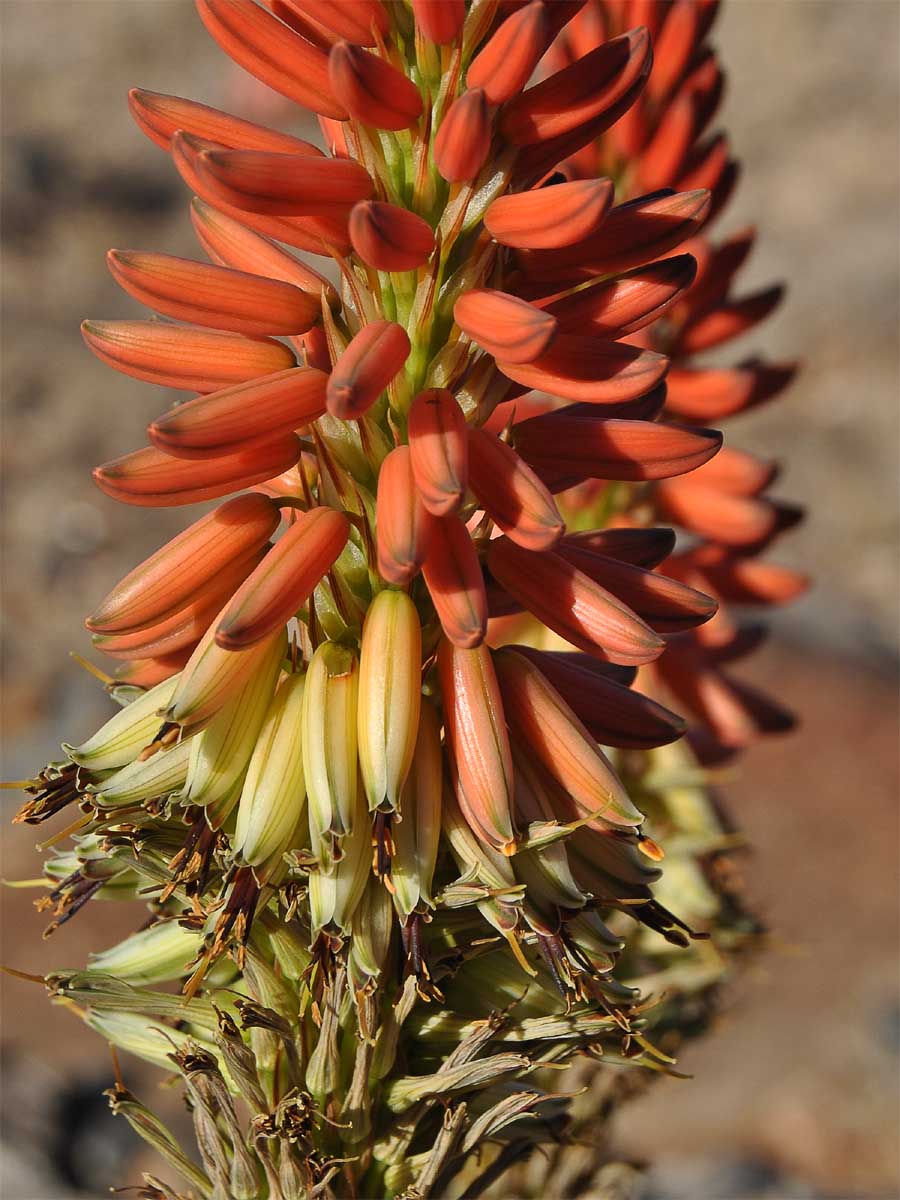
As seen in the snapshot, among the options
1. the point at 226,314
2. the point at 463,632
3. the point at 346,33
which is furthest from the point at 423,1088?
the point at 346,33

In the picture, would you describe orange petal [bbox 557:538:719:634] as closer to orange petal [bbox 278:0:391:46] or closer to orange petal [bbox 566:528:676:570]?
orange petal [bbox 566:528:676:570]

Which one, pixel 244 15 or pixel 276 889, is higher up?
pixel 244 15

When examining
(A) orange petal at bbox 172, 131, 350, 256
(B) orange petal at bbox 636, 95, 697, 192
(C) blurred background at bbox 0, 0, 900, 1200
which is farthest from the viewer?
(C) blurred background at bbox 0, 0, 900, 1200

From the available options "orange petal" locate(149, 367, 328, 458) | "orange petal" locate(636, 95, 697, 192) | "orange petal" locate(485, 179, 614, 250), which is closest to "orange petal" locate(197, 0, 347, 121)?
"orange petal" locate(485, 179, 614, 250)

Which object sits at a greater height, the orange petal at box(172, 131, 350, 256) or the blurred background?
the orange petal at box(172, 131, 350, 256)

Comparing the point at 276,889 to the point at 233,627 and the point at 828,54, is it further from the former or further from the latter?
the point at 828,54

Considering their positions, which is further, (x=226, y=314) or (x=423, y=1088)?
(x=423, y=1088)

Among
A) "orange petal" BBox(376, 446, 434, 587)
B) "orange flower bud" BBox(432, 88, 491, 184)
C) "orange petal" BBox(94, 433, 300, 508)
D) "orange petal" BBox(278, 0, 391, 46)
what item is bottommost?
"orange petal" BBox(376, 446, 434, 587)
